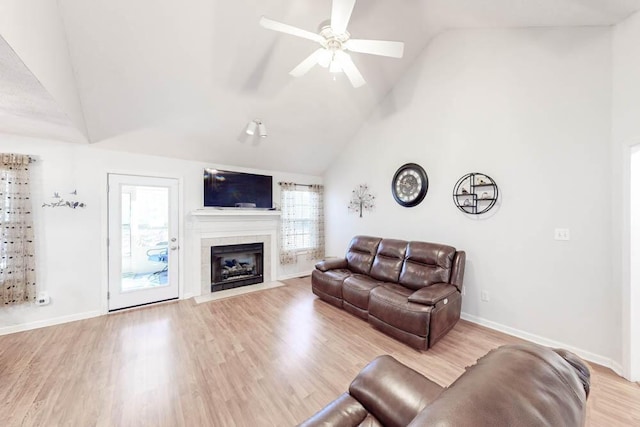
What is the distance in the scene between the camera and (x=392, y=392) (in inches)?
43.3

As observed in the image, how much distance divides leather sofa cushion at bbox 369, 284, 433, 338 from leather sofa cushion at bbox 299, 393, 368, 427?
1.45m

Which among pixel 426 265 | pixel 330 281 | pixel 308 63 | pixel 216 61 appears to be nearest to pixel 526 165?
pixel 426 265

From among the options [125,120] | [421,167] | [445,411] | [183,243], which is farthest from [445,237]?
[125,120]

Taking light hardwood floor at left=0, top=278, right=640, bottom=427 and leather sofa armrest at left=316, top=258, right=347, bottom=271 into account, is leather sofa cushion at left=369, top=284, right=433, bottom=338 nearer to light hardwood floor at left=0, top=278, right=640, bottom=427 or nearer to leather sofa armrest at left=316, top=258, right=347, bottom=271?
light hardwood floor at left=0, top=278, right=640, bottom=427

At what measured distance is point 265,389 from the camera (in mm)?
1905

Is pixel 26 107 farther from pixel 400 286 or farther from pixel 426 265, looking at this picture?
pixel 426 265

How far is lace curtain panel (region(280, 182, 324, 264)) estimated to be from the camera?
4996 mm

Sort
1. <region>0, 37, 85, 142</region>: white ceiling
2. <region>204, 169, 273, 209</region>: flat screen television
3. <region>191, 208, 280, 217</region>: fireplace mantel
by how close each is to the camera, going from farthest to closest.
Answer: <region>204, 169, 273, 209</region>: flat screen television < <region>191, 208, 280, 217</region>: fireplace mantel < <region>0, 37, 85, 142</region>: white ceiling

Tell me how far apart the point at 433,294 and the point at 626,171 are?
6.22 feet

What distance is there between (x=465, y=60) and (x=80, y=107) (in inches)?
183

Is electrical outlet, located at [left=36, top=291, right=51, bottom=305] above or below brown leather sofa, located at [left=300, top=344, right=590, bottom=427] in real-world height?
below

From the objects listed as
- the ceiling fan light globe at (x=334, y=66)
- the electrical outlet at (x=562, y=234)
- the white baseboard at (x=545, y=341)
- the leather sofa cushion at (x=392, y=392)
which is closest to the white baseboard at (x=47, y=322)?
the leather sofa cushion at (x=392, y=392)

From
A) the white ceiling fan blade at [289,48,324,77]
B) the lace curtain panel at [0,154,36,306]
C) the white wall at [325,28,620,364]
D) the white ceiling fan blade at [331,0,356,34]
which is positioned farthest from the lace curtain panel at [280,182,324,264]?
the lace curtain panel at [0,154,36,306]

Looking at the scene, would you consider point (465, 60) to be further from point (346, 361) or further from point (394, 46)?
point (346, 361)
